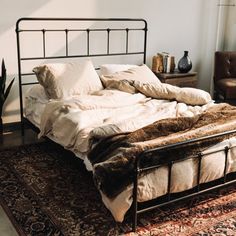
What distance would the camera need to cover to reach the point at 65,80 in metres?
3.57

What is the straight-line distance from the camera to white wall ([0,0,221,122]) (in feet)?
12.7

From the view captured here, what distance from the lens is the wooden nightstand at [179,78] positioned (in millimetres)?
4496

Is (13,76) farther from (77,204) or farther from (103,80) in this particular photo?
(77,204)

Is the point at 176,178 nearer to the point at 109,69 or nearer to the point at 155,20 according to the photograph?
the point at 109,69

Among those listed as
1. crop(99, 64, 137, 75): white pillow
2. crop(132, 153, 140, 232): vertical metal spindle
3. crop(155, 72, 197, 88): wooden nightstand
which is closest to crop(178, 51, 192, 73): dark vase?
crop(155, 72, 197, 88): wooden nightstand

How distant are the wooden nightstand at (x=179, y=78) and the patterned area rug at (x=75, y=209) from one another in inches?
70.9

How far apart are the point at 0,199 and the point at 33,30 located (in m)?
1.95

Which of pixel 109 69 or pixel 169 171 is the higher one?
pixel 109 69

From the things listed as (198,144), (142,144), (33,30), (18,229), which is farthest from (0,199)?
(33,30)

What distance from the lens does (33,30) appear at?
3949 mm

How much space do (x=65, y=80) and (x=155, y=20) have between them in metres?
1.75

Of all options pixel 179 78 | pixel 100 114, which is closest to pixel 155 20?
pixel 179 78

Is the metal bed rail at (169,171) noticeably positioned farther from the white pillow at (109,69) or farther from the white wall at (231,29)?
the white wall at (231,29)

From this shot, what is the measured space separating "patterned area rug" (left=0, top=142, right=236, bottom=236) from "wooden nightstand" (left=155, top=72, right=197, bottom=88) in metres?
1.80
